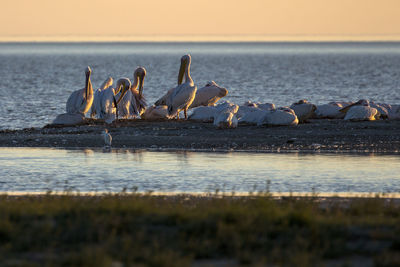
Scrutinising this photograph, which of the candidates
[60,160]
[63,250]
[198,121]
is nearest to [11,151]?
[60,160]

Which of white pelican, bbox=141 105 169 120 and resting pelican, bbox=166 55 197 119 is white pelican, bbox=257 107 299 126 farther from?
white pelican, bbox=141 105 169 120

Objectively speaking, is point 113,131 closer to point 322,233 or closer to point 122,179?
point 122,179

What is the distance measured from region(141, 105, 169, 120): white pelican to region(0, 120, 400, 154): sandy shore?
1.28m

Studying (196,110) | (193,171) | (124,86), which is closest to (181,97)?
(196,110)

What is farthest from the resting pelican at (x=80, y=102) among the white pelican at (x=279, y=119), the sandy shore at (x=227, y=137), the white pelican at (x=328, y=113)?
the white pelican at (x=328, y=113)

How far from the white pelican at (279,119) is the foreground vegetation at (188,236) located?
29.3 feet

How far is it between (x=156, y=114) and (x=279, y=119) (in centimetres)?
344

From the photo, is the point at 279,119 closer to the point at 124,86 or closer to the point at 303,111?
the point at 303,111

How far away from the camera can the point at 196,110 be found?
1789 centimetres

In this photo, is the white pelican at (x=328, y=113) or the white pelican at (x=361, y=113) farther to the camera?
the white pelican at (x=328, y=113)

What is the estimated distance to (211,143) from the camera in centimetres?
1420

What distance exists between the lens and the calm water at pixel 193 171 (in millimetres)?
9969

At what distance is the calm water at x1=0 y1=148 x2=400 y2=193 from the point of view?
9.97 meters

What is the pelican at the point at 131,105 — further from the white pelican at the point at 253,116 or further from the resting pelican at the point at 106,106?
the white pelican at the point at 253,116
